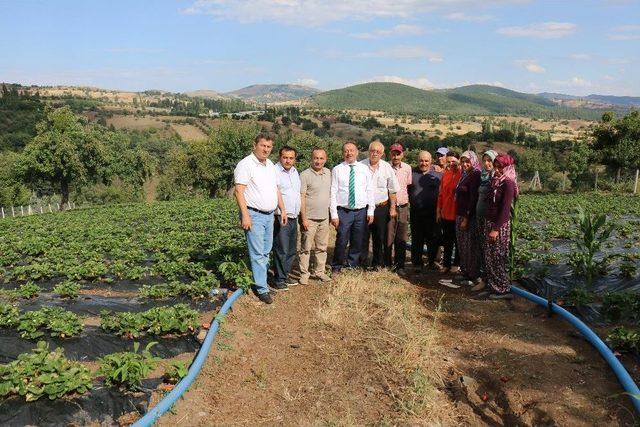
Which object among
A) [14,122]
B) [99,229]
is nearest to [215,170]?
[99,229]

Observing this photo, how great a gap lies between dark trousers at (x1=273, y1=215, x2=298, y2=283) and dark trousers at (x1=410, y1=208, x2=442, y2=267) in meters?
2.14

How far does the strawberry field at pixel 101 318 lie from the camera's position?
3.53m

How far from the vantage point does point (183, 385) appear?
379 centimetres

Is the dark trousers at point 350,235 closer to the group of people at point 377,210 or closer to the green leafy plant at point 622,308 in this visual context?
the group of people at point 377,210

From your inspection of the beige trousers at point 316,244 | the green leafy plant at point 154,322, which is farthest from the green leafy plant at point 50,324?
the beige trousers at point 316,244

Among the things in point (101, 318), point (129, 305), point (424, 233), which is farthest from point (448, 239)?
point (101, 318)

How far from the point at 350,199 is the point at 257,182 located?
5.12 ft

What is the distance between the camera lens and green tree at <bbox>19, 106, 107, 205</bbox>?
28297 mm

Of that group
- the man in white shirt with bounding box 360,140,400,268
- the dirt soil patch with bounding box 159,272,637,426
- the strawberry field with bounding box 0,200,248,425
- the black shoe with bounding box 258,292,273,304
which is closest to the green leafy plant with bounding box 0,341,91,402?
the strawberry field with bounding box 0,200,248,425

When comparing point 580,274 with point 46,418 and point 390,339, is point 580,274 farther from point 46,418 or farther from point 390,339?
point 46,418

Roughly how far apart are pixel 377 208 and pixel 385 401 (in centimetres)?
371

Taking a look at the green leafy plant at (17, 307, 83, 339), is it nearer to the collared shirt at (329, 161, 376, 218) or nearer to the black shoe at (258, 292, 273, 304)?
the black shoe at (258, 292, 273, 304)

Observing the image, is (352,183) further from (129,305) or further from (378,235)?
(129,305)

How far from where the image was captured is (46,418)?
3340 mm
